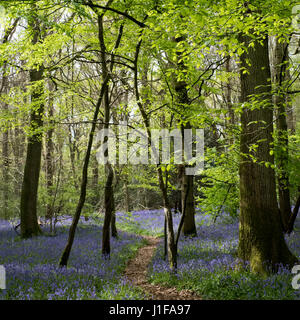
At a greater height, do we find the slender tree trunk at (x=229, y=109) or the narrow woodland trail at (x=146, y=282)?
the slender tree trunk at (x=229, y=109)

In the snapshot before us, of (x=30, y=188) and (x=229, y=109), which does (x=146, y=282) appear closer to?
(x=229, y=109)

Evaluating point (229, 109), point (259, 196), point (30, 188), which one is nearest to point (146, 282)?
point (259, 196)

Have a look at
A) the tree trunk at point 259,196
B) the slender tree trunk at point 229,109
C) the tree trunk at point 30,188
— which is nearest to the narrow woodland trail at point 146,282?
the tree trunk at point 259,196

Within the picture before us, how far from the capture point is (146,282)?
21.4 feet

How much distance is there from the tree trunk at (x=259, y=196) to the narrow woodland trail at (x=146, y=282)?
165cm

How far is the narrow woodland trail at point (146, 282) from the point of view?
5422 millimetres

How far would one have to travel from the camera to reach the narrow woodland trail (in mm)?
5422

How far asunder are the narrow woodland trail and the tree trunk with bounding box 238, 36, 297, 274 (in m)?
1.65

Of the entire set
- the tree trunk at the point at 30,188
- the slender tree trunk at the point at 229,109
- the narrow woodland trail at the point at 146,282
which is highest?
the slender tree trunk at the point at 229,109

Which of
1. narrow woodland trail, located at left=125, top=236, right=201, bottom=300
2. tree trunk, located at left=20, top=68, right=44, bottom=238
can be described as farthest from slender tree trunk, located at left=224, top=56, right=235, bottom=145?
tree trunk, located at left=20, top=68, right=44, bottom=238

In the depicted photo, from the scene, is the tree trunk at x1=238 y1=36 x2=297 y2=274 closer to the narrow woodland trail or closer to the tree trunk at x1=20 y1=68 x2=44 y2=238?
the narrow woodland trail

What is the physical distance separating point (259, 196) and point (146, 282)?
337 centimetres

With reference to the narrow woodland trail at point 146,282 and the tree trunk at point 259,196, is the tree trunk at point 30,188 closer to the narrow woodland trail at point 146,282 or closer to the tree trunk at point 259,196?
the narrow woodland trail at point 146,282
